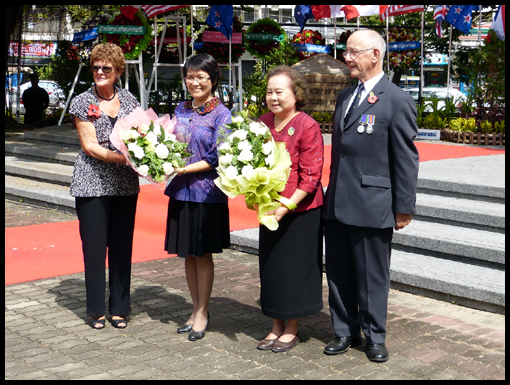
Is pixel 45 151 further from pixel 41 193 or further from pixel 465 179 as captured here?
pixel 465 179

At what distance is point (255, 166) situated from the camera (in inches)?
151

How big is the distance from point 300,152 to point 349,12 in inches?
516

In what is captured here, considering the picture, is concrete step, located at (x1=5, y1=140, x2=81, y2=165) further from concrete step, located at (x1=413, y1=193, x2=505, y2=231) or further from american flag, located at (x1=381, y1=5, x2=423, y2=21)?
american flag, located at (x1=381, y1=5, x2=423, y2=21)

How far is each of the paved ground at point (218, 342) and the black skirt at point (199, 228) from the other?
64cm

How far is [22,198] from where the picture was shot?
384 inches

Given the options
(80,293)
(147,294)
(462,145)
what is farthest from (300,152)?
(462,145)

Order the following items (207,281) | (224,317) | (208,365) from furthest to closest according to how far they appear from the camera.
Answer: (224,317), (207,281), (208,365)

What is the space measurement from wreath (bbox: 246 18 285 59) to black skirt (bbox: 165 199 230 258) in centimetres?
1218

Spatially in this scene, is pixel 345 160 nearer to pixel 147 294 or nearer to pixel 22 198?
pixel 147 294

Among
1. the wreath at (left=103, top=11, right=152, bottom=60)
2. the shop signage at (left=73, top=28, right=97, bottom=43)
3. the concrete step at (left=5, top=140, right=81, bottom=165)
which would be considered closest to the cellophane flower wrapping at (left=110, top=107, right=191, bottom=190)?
the concrete step at (left=5, top=140, right=81, bottom=165)

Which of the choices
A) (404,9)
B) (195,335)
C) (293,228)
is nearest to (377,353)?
(293,228)

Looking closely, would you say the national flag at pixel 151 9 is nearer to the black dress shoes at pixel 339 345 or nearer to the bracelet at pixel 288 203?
the bracelet at pixel 288 203

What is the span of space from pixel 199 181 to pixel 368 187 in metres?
1.18

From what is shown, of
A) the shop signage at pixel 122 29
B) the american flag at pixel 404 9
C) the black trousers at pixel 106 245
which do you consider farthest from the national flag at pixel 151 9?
the black trousers at pixel 106 245
